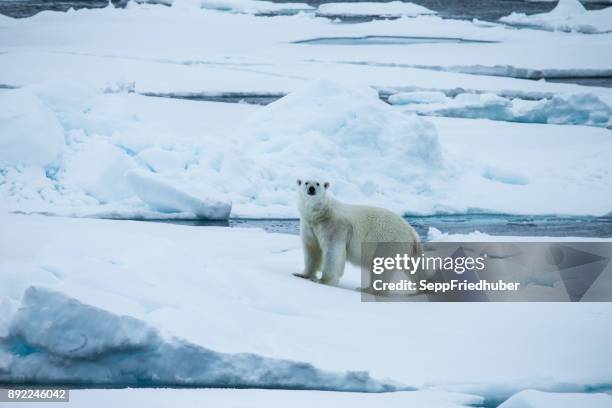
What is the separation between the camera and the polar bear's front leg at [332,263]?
4.54 meters

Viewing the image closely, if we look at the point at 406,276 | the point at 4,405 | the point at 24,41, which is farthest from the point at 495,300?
the point at 24,41

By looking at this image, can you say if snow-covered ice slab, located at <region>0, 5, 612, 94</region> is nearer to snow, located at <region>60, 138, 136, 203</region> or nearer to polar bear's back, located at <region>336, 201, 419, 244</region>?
snow, located at <region>60, 138, 136, 203</region>

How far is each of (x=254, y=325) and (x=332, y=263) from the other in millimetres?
1094

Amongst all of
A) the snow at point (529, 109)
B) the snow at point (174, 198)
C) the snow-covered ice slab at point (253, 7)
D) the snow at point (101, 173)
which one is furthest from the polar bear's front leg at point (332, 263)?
the snow-covered ice slab at point (253, 7)

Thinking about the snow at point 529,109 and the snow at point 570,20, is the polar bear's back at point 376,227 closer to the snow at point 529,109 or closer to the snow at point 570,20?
the snow at point 529,109

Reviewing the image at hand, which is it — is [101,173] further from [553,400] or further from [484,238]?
[553,400]

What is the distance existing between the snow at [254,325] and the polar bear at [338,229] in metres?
0.17

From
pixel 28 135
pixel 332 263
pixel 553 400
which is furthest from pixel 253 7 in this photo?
pixel 553 400

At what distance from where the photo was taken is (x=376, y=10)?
26.5m

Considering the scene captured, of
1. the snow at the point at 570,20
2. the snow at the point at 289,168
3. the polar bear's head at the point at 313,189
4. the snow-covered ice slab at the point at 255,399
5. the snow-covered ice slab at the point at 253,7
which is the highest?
the polar bear's head at the point at 313,189

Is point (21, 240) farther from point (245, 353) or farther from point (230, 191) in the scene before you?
point (230, 191)

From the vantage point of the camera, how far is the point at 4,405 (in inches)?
116

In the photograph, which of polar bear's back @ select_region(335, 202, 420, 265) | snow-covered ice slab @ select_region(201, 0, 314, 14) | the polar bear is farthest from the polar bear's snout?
snow-covered ice slab @ select_region(201, 0, 314, 14)

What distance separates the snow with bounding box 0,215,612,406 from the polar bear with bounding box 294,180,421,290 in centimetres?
17
